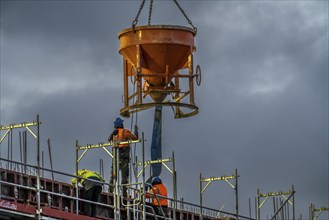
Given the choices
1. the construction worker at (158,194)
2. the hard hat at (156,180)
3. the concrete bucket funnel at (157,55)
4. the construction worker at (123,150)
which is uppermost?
the concrete bucket funnel at (157,55)

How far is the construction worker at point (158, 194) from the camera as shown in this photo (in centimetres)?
5556

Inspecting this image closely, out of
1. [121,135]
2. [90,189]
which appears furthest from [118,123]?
[90,189]

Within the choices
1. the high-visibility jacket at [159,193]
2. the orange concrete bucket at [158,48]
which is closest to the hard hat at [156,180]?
the high-visibility jacket at [159,193]

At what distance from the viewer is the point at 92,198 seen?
5316 cm

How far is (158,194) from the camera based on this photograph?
5712 cm

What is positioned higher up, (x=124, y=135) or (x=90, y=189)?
(x=124, y=135)

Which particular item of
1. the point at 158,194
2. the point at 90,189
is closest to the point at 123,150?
the point at 158,194

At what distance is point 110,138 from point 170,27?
524 cm

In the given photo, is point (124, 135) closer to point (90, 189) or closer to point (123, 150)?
point (123, 150)

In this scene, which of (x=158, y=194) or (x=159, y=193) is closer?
(x=158, y=194)

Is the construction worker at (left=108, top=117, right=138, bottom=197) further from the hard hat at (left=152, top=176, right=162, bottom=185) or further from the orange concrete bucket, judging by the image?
the orange concrete bucket

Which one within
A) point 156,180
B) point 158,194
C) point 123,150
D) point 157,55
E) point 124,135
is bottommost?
point 158,194

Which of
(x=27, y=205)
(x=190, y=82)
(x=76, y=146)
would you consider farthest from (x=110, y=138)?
(x=27, y=205)

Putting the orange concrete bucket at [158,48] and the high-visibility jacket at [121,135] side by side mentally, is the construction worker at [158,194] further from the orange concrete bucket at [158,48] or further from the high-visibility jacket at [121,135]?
the orange concrete bucket at [158,48]
